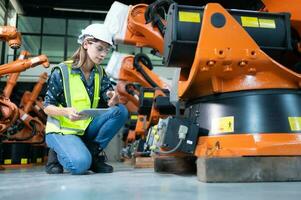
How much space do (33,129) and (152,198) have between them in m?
5.04

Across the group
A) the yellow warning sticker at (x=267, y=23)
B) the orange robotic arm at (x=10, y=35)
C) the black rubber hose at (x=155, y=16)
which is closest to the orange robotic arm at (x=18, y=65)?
the orange robotic arm at (x=10, y=35)

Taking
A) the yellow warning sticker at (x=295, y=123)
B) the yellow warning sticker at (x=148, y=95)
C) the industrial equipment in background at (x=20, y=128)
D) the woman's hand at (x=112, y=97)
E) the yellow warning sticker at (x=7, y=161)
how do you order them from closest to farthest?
the yellow warning sticker at (x=295, y=123)
the woman's hand at (x=112, y=97)
the industrial equipment in background at (x=20, y=128)
the yellow warning sticker at (x=148, y=95)
the yellow warning sticker at (x=7, y=161)

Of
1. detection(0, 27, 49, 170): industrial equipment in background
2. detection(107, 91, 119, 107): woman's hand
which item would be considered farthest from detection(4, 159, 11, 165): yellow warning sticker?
detection(107, 91, 119, 107): woman's hand

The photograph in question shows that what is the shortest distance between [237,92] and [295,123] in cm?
33

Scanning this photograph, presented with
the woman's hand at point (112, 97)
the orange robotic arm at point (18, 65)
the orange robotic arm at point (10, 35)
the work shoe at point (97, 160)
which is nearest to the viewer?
the woman's hand at point (112, 97)

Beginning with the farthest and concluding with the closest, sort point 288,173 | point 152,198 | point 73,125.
Result: 1. point 73,125
2. point 288,173
3. point 152,198

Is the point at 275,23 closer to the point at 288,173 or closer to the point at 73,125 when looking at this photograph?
the point at 288,173

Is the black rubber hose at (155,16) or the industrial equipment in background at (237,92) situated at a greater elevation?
the black rubber hose at (155,16)

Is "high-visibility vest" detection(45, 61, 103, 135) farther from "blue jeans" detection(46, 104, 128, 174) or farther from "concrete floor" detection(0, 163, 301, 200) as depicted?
"concrete floor" detection(0, 163, 301, 200)

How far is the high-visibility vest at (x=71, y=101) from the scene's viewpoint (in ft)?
7.75

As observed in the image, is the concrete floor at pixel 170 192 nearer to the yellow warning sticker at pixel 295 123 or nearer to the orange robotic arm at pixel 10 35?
the yellow warning sticker at pixel 295 123

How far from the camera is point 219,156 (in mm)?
1659

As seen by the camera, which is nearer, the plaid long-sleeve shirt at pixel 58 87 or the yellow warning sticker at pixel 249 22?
the yellow warning sticker at pixel 249 22

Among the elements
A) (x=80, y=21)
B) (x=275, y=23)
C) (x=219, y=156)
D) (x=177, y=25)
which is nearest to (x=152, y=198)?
(x=219, y=156)
